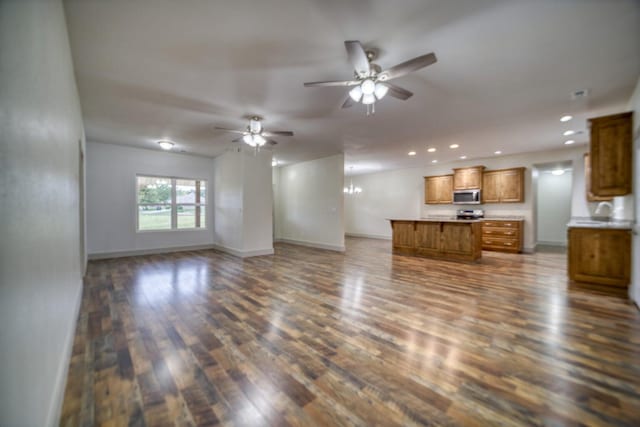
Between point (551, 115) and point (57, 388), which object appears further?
point (551, 115)

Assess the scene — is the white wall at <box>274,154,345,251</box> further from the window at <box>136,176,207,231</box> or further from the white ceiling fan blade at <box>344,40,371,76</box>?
the white ceiling fan blade at <box>344,40,371,76</box>

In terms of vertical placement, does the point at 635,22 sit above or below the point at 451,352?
above

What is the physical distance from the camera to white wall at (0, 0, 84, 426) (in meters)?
0.83

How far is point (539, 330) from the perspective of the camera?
A: 252cm

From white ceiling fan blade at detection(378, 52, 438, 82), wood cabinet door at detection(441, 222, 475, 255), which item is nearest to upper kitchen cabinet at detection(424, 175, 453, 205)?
wood cabinet door at detection(441, 222, 475, 255)

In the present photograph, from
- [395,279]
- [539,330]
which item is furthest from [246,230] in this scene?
[539,330]

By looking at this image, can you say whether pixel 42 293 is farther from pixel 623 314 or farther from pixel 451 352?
pixel 623 314

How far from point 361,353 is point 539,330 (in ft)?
6.13

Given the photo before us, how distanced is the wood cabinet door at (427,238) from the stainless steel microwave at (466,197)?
88.5 inches

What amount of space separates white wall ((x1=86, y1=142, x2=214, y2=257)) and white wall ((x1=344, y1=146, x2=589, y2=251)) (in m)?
6.85

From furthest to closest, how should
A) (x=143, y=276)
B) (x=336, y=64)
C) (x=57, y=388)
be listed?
1. (x=143, y=276)
2. (x=336, y=64)
3. (x=57, y=388)

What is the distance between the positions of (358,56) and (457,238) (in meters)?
5.09

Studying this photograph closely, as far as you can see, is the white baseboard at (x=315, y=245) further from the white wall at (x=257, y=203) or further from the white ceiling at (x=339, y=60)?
the white ceiling at (x=339, y=60)

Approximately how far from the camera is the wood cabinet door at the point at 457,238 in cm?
578
